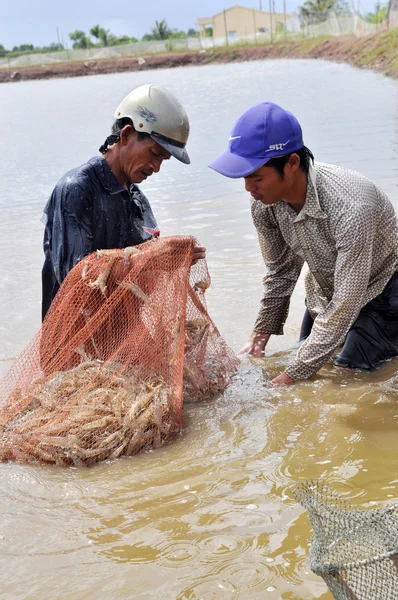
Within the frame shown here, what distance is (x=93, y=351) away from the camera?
377 cm

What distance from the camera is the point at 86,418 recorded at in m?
3.41

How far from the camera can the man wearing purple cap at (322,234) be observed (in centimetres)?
353

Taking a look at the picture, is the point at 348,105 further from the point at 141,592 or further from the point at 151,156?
the point at 141,592

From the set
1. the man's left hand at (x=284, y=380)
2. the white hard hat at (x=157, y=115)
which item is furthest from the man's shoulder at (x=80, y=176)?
the man's left hand at (x=284, y=380)

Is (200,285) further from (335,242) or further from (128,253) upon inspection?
(335,242)

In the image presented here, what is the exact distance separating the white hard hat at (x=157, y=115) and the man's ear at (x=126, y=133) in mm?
57

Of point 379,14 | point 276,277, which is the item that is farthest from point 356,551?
point 379,14

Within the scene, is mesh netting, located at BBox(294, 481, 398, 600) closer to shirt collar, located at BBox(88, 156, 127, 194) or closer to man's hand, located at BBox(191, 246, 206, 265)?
man's hand, located at BBox(191, 246, 206, 265)

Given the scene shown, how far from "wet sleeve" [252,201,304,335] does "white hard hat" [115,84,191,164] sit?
84 cm

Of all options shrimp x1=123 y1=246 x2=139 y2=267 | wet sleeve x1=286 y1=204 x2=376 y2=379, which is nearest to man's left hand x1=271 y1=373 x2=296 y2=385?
wet sleeve x1=286 y1=204 x2=376 y2=379

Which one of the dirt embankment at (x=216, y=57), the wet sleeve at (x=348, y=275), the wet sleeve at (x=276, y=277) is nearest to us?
the wet sleeve at (x=348, y=275)

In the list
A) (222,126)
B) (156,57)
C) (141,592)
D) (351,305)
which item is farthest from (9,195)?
(156,57)

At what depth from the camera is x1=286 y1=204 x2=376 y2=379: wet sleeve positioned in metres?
3.64

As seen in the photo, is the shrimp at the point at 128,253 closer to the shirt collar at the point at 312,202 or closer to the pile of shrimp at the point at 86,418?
the pile of shrimp at the point at 86,418
